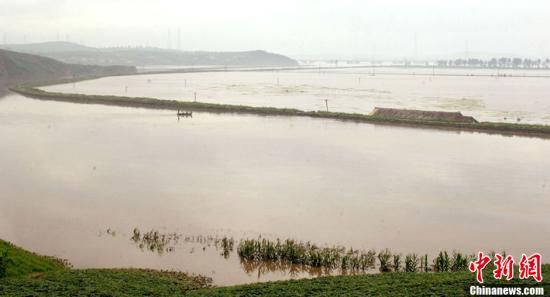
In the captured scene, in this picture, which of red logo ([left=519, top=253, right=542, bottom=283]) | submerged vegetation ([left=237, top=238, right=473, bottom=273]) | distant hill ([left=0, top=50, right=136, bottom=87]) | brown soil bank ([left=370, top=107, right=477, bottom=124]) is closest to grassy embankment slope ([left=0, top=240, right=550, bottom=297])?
red logo ([left=519, top=253, right=542, bottom=283])

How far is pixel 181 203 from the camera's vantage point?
1441 cm

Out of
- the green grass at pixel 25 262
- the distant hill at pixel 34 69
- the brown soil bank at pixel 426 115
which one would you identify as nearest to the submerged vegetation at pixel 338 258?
the green grass at pixel 25 262

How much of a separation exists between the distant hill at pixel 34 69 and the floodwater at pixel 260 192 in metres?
45.9

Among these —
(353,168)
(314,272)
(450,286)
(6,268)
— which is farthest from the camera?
(353,168)

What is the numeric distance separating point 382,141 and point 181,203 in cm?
1268

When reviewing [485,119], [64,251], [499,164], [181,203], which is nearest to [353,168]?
[499,164]

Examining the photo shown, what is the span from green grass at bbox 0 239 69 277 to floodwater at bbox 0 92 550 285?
0.56m

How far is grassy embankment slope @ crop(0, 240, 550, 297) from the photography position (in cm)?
830

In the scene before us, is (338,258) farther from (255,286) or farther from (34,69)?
(34,69)

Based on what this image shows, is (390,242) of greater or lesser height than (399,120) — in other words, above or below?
below

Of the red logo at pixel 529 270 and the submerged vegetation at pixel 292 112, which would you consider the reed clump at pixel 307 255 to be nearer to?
the red logo at pixel 529 270

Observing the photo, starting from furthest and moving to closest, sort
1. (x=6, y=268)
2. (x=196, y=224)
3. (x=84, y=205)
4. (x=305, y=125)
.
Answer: (x=305, y=125) → (x=84, y=205) → (x=196, y=224) → (x=6, y=268)

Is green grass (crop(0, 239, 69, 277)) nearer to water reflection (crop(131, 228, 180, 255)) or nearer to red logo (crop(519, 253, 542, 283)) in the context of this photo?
water reflection (crop(131, 228, 180, 255))

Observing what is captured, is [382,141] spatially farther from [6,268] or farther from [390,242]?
[6,268]
